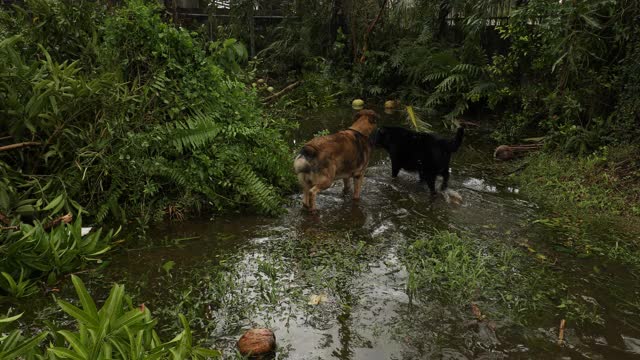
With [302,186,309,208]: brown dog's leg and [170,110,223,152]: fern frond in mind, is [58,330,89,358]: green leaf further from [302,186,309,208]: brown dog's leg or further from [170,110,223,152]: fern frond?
[302,186,309,208]: brown dog's leg

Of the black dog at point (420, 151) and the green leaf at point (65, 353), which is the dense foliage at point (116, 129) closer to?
the black dog at point (420, 151)

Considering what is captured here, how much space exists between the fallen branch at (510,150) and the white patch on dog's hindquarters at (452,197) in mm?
2145

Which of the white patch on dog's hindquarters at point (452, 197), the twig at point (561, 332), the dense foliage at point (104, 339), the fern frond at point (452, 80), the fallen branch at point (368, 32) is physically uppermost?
the fallen branch at point (368, 32)

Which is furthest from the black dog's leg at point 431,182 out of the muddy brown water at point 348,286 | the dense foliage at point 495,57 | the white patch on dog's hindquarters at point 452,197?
the dense foliage at point 495,57

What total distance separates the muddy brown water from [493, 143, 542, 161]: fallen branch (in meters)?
2.13

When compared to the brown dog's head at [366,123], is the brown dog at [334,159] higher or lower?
lower

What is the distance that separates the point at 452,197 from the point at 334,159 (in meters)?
1.92

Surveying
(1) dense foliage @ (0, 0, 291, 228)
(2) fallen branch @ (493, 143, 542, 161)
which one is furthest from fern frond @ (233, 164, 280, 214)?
(2) fallen branch @ (493, 143, 542, 161)

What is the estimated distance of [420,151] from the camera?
23.0ft

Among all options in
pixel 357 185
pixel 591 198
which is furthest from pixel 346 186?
pixel 591 198

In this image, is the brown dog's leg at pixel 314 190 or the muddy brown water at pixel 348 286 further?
the brown dog's leg at pixel 314 190

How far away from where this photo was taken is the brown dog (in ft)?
19.2

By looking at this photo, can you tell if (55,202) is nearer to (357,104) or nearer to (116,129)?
(116,129)

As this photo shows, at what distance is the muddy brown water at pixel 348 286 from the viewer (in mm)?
3564
